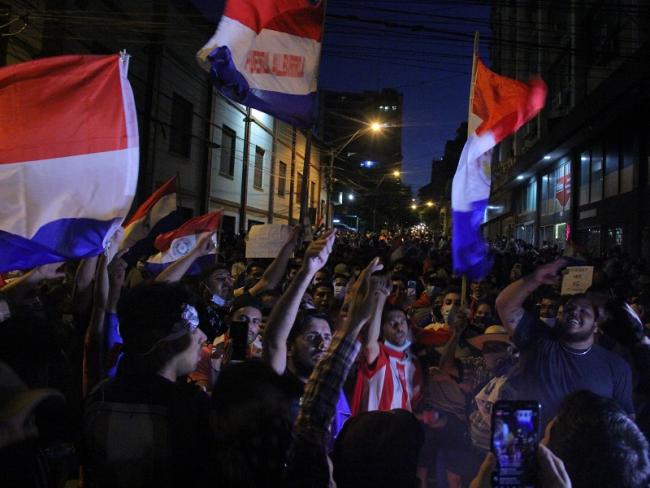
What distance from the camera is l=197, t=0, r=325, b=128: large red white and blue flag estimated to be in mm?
5172

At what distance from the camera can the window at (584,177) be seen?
22.6 metres

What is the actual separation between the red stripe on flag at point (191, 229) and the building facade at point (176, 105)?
5.43 metres

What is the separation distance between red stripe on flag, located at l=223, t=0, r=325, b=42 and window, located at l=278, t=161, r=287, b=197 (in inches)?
890

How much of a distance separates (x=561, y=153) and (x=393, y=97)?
100293mm

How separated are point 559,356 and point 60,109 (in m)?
3.85

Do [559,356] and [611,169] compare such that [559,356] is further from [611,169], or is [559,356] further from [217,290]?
[611,169]

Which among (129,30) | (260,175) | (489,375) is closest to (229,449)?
(489,375)

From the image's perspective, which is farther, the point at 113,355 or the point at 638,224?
the point at 638,224

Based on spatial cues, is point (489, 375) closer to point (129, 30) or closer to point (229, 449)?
point (229, 449)

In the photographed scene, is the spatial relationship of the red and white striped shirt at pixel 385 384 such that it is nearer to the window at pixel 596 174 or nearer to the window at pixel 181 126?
the window at pixel 181 126

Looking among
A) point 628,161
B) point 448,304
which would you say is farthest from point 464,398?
point 628,161

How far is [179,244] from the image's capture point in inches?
251

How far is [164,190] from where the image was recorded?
632cm

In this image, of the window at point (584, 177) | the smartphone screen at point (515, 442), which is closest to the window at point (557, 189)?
the window at point (584, 177)
